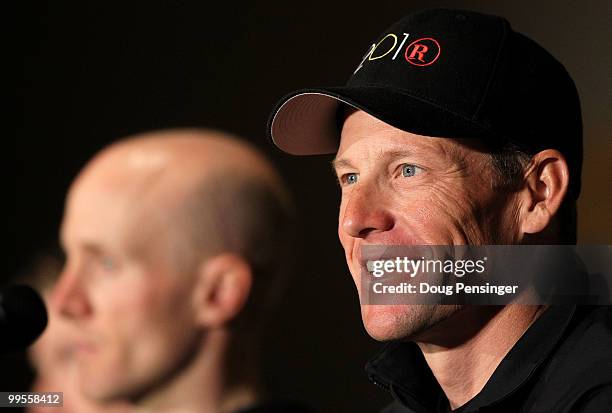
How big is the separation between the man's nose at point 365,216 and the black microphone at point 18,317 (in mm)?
441

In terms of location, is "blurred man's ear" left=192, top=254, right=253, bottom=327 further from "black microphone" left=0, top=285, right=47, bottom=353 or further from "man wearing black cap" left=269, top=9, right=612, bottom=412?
"black microphone" left=0, top=285, right=47, bottom=353

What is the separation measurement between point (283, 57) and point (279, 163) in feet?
0.73

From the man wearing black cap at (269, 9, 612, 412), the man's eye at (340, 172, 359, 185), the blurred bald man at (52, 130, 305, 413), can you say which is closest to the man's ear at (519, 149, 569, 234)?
the man wearing black cap at (269, 9, 612, 412)

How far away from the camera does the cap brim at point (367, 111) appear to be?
1.22 m

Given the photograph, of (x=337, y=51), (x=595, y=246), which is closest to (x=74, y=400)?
(x=337, y=51)

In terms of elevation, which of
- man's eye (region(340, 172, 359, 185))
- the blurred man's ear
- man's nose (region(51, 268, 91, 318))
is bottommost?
man's nose (region(51, 268, 91, 318))

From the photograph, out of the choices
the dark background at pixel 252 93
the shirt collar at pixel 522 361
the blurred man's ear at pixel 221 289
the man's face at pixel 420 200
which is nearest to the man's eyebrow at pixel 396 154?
the man's face at pixel 420 200

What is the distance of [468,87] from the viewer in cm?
122

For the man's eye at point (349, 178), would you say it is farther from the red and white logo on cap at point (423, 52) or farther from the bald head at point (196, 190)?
the bald head at point (196, 190)

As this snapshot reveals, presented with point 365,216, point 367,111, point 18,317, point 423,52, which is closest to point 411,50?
point 423,52

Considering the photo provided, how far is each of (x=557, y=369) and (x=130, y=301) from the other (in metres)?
0.96

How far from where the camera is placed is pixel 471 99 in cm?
122

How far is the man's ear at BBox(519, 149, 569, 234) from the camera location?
1.26 metres

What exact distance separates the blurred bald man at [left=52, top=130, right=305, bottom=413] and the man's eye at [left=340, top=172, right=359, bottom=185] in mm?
431
